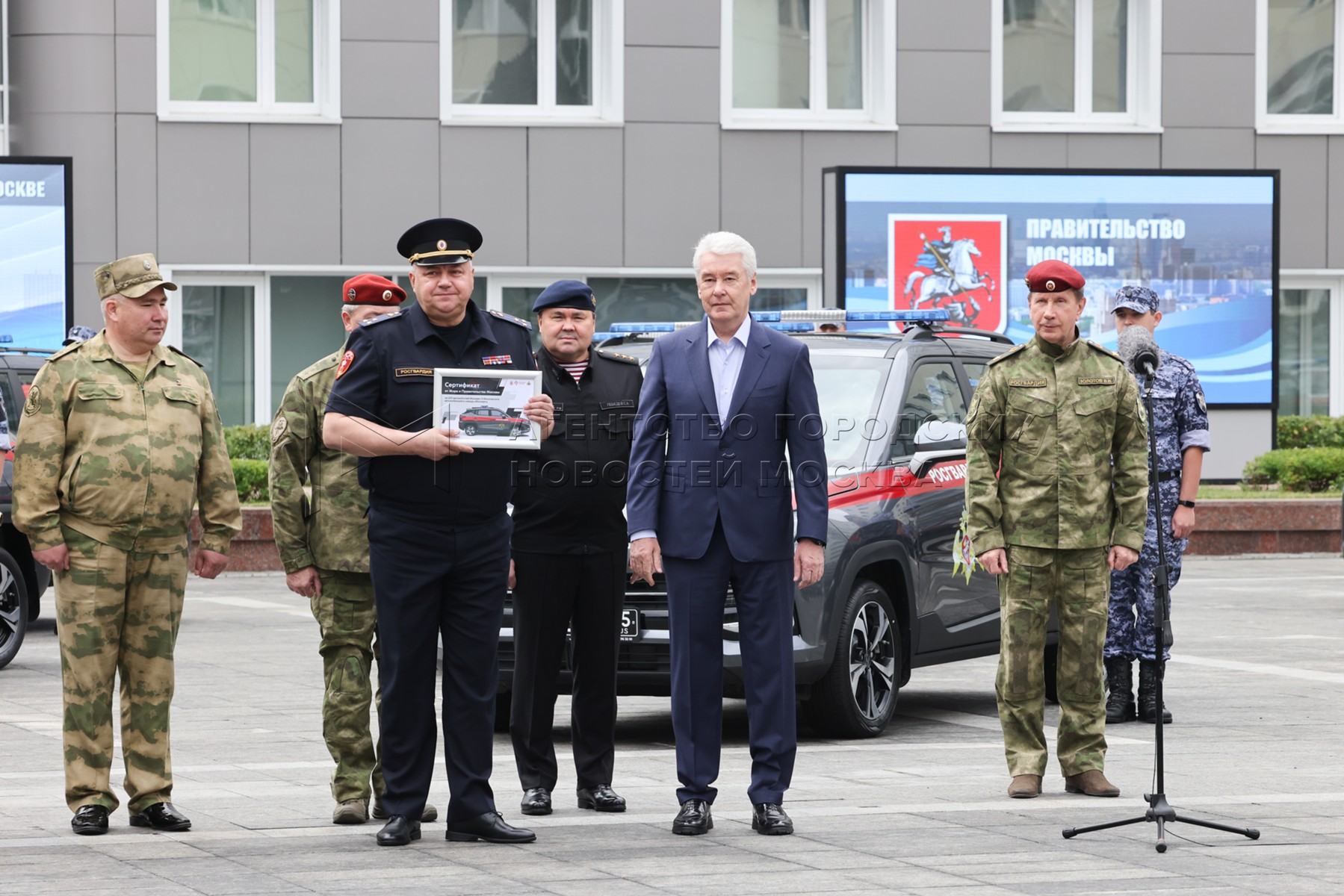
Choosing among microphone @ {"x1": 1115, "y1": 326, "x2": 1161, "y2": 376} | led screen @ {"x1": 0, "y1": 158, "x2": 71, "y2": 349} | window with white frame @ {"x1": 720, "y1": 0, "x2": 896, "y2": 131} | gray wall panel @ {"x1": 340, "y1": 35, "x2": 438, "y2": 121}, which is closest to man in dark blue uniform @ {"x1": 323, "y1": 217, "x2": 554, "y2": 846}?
microphone @ {"x1": 1115, "y1": 326, "x2": 1161, "y2": 376}

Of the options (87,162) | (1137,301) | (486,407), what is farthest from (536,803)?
(87,162)

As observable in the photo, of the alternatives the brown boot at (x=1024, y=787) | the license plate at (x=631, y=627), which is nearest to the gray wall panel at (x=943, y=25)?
the license plate at (x=631, y=627)

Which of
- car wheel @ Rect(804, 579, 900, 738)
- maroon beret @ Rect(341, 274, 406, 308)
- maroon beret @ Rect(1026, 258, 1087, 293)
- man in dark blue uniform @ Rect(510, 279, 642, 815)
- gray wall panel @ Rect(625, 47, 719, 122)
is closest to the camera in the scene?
maroon beret @ Rect(341, 274, 406, 308)

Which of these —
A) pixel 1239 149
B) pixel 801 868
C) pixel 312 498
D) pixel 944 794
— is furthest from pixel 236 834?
pixel 1239 149

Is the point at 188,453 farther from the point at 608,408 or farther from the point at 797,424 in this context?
the point at 797,424

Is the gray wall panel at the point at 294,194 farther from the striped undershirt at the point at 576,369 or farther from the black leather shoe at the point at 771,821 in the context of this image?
the black leather shoe at the point at 771,821

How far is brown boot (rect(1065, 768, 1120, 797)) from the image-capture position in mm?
8203

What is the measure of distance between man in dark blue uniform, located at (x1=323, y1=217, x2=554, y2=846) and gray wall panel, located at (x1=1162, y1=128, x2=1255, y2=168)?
1999 centimetres

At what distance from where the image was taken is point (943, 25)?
2502 cm

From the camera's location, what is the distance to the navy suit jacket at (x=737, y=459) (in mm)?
7465

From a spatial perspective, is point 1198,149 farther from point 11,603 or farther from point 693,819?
point 693,819

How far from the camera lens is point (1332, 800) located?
8016 millimetres

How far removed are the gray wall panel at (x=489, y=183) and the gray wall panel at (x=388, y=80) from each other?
49 centimetres

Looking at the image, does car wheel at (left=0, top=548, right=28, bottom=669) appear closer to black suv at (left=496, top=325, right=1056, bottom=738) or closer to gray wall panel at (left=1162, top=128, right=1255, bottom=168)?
black suv at (left=496, top=325, right=1056, bottom=738)
